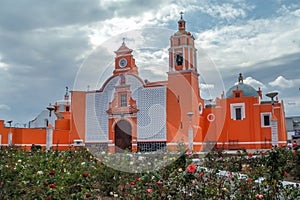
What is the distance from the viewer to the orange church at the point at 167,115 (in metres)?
18.4

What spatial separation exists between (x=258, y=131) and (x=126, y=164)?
1483cm

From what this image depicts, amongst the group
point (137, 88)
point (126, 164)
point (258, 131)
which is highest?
point (137, 88)

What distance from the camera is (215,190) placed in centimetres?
330

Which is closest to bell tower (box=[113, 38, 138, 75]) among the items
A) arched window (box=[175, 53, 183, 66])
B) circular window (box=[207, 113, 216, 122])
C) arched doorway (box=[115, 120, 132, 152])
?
arched window (box=[175, 53, 183, 66])

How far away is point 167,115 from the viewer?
18562 millimetres

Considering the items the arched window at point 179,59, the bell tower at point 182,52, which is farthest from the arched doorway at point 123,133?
the arched window at point 179,59

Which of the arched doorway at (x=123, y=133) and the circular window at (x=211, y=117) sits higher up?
the circular window at (x=211, y=117)

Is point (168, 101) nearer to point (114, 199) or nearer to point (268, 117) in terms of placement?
point (268, 117)

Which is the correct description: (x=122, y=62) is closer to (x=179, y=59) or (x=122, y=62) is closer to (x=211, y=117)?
(x=179, y=59)

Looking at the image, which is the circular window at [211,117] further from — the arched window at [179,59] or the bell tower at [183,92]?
the arched window at [179,59]

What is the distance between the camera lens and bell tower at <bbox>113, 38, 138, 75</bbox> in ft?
65.4

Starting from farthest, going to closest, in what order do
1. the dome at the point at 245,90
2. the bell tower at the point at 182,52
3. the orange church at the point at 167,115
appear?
the dome at the point at 245,90 → the bell tower at the point at 182,52 → the orange church at the point at 167,115

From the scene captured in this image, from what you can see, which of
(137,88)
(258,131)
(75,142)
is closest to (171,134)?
A: (137,88)

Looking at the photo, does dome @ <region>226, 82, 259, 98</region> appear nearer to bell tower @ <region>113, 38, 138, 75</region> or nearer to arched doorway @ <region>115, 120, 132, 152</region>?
bell tower @ <region>113, 38, 138, 75</region>
